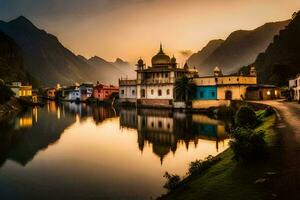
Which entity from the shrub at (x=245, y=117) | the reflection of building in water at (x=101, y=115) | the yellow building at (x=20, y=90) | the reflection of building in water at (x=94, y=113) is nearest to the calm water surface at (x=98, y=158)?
the shrub at (x=245, y=117)

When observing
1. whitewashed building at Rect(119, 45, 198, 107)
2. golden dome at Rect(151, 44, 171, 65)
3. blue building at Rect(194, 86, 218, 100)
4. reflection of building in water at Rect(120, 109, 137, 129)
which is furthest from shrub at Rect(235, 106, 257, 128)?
golden dome at Rect(151, 44, 171, 65)

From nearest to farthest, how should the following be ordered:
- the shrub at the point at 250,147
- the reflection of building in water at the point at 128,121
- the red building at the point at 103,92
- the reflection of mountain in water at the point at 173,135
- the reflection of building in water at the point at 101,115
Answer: the shrub at the point at 250,147
the reflection of mountain in water at the point at 173,135
the reflection of building in water at the point at 128,121
the reflection of building in water at the point at 101,115
the red building at the point at 103,92

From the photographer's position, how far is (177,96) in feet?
234

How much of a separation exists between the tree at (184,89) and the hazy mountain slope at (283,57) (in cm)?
2745

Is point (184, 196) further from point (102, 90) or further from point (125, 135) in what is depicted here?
point (102, 90)

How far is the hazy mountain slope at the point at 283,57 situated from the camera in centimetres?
8568

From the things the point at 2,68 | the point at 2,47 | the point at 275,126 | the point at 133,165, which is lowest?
the point at 133,165

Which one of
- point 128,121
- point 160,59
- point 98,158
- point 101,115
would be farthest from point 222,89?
point 98,158

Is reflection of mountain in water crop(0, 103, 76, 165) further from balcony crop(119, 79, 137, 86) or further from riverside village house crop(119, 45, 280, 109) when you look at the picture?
balcony crop(119, 79, 137, 86)

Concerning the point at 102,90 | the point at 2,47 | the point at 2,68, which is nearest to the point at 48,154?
the point at 102,90

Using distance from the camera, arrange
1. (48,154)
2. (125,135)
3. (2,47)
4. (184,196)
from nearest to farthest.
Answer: (184,196), (48,154), (125,135), (2,47)

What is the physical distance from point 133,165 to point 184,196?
1045cm

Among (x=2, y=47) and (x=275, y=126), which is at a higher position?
(x=2, y=47)

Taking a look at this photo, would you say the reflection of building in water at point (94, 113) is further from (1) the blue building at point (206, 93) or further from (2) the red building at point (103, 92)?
(2) the red building at point (103, 92)
